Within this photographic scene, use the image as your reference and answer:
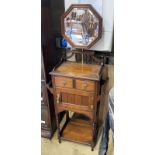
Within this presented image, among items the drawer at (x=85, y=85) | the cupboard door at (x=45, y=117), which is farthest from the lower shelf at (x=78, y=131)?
the drawer at (x=85, y=85)

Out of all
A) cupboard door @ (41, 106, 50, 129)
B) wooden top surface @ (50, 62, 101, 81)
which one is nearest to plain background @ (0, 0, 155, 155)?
wooden top surface @ (50, 62, 101, 81)

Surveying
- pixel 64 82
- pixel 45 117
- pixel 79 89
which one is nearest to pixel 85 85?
pixel 79 89

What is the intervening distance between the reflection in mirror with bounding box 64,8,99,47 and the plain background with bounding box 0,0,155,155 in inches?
28.7

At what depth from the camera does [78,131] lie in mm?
2090

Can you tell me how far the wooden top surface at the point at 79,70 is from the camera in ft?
5.44

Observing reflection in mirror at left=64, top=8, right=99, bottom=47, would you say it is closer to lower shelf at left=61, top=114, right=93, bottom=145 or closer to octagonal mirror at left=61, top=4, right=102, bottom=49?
octagonal mirror at left=61, top=4, right=102, bottom=49

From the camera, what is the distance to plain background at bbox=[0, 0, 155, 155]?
825 millimetres
